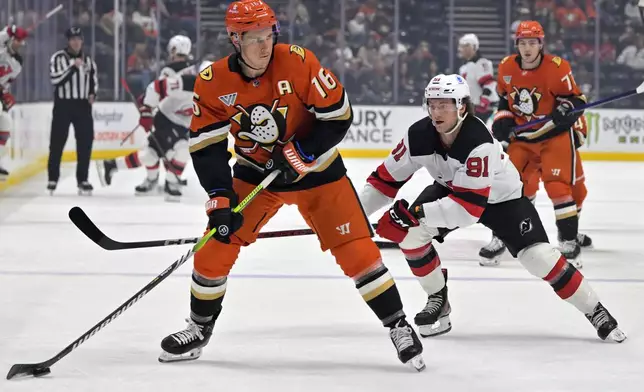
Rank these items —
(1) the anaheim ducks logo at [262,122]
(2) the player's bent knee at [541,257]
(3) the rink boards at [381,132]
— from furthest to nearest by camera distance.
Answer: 1. (3) the rink boards at [381,132]
2. (2) the player's bent knee at [541,257]
3. (1) the anaheim ducks logo at [262,122]

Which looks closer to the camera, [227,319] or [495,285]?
[227,319]

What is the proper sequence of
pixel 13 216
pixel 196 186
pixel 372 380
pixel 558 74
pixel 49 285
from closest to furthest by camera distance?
pixel 372 380 < pixel 49 285 < pixel 558 74 < pixel 13 216 < pixel 196 186

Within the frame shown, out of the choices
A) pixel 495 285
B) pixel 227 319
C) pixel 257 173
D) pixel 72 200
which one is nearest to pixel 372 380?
pixel 257 173

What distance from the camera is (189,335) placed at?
10.9ft

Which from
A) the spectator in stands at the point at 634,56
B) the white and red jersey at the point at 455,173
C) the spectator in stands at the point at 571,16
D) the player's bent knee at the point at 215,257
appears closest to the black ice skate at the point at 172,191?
the white and red jersey at the point at 455,173

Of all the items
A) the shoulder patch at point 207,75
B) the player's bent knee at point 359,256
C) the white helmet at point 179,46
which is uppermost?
the shoulder patch at point 207,75

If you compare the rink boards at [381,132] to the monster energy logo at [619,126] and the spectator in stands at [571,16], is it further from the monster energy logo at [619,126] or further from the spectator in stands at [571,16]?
the spectator in stands at [571,16]

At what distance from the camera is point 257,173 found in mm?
3346

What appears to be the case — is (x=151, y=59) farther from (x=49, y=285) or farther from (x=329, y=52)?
(x=49, y=285)

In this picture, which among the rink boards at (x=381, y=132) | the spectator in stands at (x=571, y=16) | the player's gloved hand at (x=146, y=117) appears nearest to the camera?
the player's gloved hand at (x=146, y=117)

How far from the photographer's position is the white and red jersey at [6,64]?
8328 millimetres

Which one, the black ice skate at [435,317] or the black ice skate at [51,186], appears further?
the black ice skate at [51,186]

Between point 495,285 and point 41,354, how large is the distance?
2.09 m

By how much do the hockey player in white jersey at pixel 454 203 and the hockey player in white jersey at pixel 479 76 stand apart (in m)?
4.73
